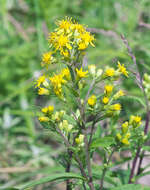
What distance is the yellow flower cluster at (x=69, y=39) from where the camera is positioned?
5.03 ft

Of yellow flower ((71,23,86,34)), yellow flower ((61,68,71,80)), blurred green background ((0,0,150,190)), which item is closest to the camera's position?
yellow flower ((61,68,71,80))

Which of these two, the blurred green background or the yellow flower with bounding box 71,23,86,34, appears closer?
the yellow flower with bounding box 71,23,86,34

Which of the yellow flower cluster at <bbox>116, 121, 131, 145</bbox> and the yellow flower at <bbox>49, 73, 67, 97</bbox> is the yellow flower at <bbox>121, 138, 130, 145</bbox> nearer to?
the yellow flower cluster at <bbox>116, 121, 131, 145</bbox>

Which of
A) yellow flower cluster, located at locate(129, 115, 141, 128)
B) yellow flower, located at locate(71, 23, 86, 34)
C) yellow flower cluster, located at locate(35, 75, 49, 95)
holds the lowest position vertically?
yellow flower cluster, located at locate(129, 115, 141, 128)

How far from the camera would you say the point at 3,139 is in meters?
3.83

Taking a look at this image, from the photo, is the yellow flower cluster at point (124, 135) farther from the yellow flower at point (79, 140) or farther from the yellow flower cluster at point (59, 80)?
the yellow flower cluster at point (59, 80)

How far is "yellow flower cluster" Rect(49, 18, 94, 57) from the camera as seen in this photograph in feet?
5.03

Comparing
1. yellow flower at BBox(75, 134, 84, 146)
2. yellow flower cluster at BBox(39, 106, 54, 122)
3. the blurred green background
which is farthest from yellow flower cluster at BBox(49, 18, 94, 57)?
the blurred green background

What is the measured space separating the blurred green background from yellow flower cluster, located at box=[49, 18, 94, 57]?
1.47 meters

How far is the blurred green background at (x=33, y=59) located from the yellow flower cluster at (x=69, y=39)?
4.82 ft

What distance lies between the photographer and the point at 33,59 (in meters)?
4.58

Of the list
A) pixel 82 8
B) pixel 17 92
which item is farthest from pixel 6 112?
pixel 82 8

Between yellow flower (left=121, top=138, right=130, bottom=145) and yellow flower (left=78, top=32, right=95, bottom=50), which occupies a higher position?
yellow flower (left=78, top=32, right=95, bottom=50)

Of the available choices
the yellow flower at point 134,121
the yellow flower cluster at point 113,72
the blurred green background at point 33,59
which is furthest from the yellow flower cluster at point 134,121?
the blurred green background at point 33,59
